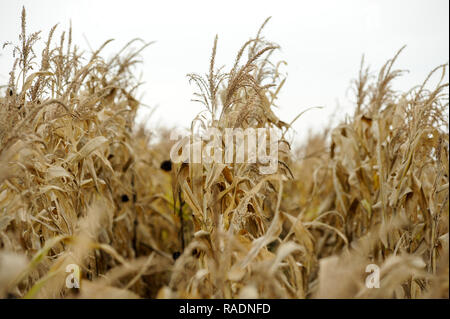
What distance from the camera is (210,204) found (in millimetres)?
1518

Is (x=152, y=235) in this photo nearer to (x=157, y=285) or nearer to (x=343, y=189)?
(x=157, y=285)

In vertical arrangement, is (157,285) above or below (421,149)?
below

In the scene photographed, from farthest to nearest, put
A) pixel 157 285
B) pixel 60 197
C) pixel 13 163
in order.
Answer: pixel 157 285 → pixel 60 197 → pixel 13 163

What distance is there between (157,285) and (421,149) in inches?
73.4

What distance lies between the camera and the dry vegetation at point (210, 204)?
1.04m

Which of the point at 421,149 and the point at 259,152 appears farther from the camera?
the point at 421,149

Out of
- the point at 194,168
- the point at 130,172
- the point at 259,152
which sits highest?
the point at 130,172

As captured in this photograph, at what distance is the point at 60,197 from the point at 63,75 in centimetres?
61

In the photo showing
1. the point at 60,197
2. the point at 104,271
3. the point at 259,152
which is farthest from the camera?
the point at 104,271

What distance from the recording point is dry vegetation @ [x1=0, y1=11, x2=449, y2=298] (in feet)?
3.42

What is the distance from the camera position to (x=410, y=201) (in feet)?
6.07
